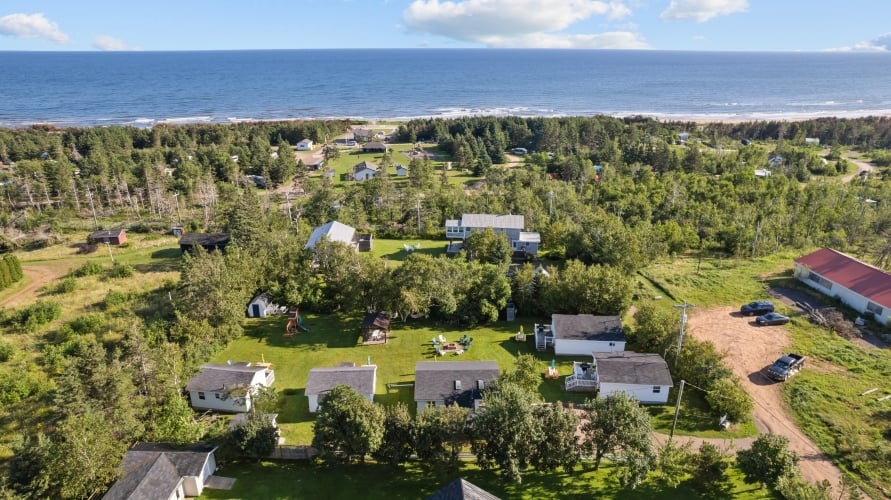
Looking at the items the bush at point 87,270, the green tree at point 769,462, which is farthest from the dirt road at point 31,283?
the green tree at point 769,462

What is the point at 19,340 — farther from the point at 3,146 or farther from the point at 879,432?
the point at 3,146

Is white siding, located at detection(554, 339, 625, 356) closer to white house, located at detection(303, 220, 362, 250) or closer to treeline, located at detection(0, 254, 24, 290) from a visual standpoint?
white house, located at detection(303, 220, 362, 250)

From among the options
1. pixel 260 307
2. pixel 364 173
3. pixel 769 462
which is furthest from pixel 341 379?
pixel 364 173

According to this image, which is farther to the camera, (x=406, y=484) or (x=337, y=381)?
(x=337, y=381)

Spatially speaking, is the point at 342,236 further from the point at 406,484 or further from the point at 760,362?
the point at 760,362

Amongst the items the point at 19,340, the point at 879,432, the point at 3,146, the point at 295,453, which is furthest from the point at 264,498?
the point at 3,146

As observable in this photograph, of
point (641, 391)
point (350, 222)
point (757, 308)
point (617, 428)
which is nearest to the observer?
point (617, 428)

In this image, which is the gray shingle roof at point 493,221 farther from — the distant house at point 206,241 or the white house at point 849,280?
the white house at point 849,280
